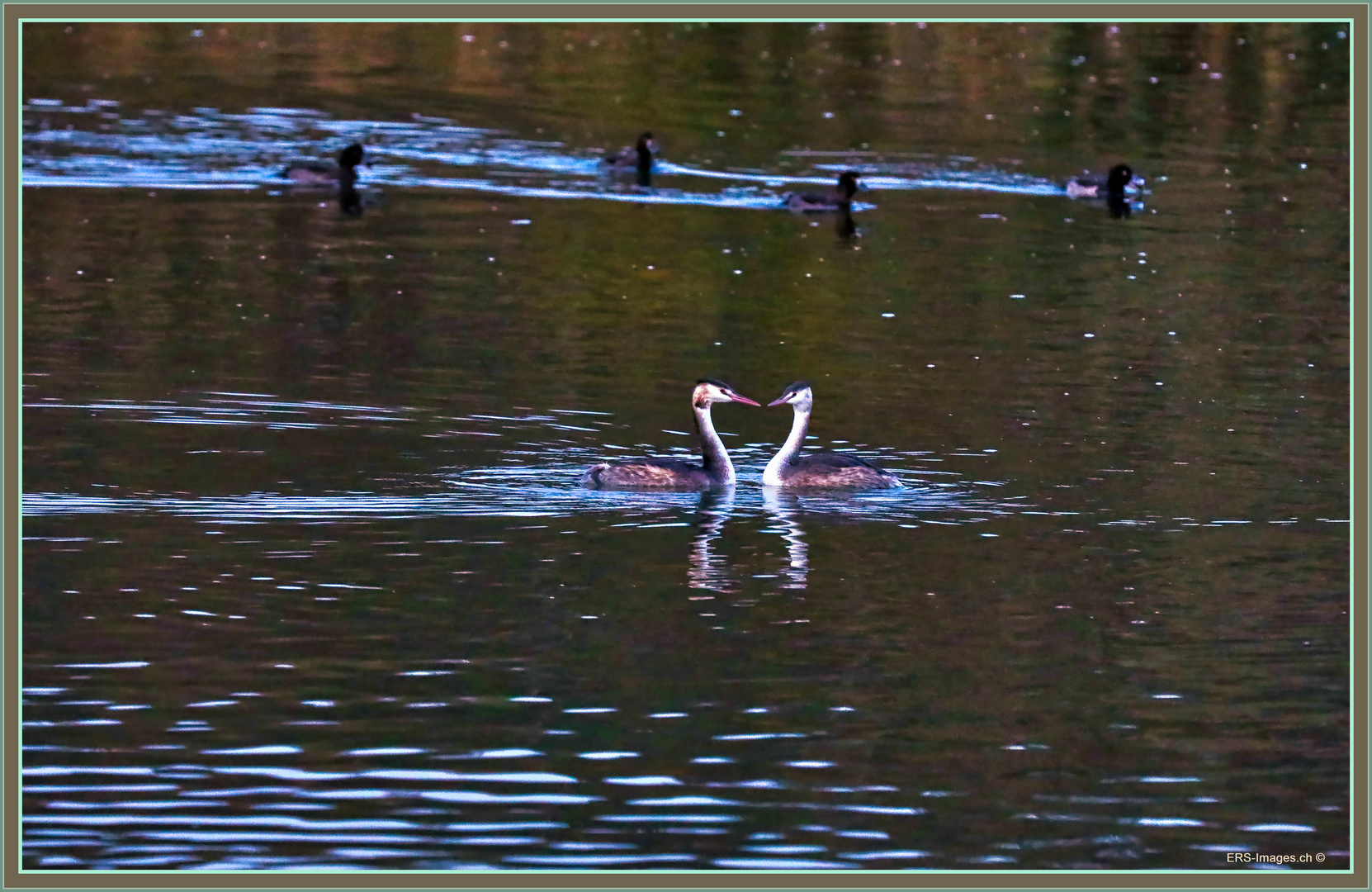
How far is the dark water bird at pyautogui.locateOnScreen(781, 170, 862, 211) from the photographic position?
103ft

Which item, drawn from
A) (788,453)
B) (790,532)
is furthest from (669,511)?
(788,453)

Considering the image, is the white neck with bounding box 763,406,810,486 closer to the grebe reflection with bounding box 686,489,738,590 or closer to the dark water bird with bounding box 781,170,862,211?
the grebe reflection with bounding box 686,489,738,590

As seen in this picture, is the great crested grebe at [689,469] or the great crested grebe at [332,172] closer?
the great crested grebe at [689,469]

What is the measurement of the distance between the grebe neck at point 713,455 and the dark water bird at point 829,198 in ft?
46.6

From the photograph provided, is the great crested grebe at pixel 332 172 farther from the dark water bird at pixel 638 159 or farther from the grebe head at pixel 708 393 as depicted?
the grebe head at pixel 708 393

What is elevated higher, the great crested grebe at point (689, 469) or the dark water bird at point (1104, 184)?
the dark water bird at point (1104, 184)

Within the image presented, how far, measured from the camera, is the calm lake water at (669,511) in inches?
417

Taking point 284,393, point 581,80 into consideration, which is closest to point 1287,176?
point 581,80

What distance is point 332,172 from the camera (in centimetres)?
3278

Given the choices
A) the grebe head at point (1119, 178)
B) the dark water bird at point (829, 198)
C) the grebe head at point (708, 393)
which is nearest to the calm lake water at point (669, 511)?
the dark water bird at point (829, 198)

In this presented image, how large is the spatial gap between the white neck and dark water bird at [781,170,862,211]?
45.8ft

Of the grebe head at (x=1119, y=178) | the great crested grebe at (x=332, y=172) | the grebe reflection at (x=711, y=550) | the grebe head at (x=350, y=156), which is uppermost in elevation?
the grebe head at (x=350, y=156)

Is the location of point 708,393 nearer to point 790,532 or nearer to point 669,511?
point 669,511

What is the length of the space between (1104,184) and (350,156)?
432 inches
